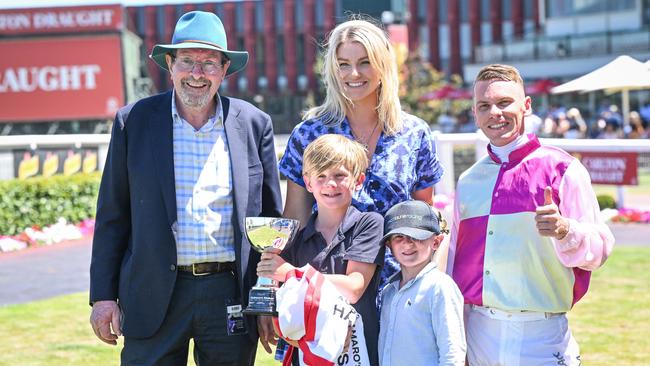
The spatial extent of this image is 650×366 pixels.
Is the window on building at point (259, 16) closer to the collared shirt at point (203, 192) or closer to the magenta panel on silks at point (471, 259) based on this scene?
the collared shirt at point (203, 192)

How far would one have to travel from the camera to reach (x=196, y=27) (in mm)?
4113

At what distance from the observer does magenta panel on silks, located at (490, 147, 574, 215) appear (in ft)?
12.1

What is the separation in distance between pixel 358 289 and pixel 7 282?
23.4ft

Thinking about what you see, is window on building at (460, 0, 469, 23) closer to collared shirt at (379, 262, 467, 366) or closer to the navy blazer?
the navy blazer

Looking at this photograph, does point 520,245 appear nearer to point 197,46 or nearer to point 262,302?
point 262,302

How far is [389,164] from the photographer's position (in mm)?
4047

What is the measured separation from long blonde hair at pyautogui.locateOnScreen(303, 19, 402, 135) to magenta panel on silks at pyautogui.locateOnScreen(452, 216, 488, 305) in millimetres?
533

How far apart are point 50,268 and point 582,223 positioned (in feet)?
27.5

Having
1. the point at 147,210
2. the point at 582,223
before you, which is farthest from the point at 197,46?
the point at 582,223

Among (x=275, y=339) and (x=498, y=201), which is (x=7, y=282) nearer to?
(x=275, y=339)

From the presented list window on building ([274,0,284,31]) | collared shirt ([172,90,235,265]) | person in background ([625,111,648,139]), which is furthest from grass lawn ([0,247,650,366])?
window on building ([274,0,284,31])

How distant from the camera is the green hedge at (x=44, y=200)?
13.1 metres

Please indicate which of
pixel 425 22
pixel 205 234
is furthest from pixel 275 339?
pixel 425 22

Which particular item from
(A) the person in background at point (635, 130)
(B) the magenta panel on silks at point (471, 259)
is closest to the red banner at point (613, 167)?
(A) the person in background at point (635, 130)
